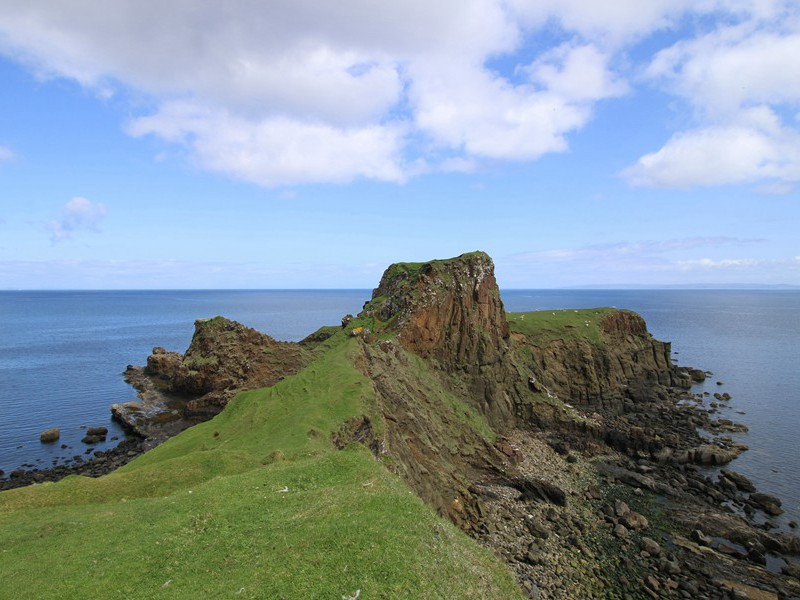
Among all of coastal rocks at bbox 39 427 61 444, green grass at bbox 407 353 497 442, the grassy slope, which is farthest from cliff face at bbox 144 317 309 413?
the grassy slope

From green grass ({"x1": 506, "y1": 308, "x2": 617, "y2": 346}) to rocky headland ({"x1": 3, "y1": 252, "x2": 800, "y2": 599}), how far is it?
399 mm

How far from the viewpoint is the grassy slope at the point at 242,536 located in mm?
17609

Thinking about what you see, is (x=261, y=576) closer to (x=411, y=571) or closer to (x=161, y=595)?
(x=161, y=595)

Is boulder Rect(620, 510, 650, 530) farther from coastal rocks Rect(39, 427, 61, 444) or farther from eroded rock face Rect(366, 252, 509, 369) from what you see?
coastal rocks Rect(39, 427, 61, 444)

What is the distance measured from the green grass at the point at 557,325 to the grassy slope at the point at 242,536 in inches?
2320

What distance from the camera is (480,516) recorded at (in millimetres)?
39594

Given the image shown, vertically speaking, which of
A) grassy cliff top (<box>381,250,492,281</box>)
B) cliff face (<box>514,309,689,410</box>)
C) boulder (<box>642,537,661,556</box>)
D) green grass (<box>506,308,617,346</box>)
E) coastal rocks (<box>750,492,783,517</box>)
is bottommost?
coastal rocks (<box>750,492,783,517</box>)

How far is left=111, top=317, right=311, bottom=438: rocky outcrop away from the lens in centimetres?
7338

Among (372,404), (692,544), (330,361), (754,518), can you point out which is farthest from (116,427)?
(754,518)

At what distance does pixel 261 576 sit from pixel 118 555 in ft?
23.3

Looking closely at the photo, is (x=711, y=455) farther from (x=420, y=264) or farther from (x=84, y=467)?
(x=84, y=467)

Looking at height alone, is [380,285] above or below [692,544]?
above

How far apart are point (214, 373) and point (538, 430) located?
52700mm

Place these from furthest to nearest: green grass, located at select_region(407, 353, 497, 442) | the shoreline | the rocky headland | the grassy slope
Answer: green grass, located at select_region(407, 353, 497, 442)
the rocky headland
the shoreline
the grassy slope
